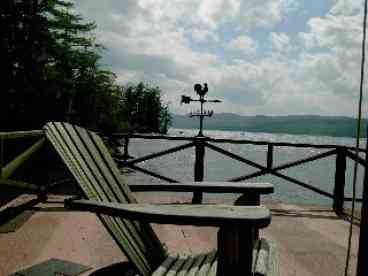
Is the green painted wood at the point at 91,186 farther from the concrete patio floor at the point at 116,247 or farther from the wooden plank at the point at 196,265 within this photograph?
the concrete patio floor at the point at 116,247

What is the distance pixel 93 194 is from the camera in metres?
2.23

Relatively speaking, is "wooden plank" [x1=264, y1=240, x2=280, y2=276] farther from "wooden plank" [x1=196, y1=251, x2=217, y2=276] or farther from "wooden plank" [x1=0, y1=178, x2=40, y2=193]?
"wooden plank" [x1=0, y1=178, x2=40, y2=193]

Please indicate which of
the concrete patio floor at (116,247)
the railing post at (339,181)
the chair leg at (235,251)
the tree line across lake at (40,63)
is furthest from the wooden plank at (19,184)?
the tree line across lake at (40,63)

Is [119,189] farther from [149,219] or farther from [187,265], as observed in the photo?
[149,219]

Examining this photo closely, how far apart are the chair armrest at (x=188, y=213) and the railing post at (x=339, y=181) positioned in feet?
17.9

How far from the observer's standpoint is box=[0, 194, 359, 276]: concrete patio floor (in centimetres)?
395

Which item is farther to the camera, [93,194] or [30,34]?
[30,34]

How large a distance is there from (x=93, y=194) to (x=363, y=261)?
1354 millimetres

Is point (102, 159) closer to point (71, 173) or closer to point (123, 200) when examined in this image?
point (123, 200)

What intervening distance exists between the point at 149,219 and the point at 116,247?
2.73 metres

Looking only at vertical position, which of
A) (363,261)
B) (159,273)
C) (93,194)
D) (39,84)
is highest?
(39,84)

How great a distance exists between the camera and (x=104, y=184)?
8.29ft

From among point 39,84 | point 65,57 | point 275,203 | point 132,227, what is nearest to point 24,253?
point 132,227

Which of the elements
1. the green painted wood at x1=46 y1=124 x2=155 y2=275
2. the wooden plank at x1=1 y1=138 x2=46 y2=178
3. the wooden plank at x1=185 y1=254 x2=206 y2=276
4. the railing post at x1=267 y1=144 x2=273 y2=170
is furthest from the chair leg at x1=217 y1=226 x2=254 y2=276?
the railing post at x1=267 y1=144 x2=273 y2=170
